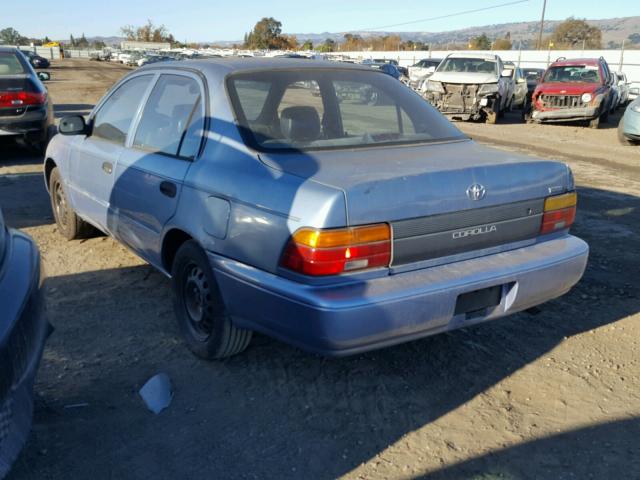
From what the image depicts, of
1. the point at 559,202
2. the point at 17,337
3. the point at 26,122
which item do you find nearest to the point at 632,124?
the point at 559,202

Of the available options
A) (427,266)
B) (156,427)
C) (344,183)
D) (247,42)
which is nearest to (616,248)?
(427,266)

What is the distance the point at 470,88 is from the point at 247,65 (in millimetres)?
14320

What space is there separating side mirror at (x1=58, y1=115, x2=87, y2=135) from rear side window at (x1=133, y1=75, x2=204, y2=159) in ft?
2.90

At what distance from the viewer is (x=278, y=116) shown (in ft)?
12.0

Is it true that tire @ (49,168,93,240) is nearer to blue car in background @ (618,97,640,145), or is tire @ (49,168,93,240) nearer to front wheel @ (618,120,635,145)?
blue car in background @ (618,97,640,145)

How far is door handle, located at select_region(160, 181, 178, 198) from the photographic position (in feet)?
11.9

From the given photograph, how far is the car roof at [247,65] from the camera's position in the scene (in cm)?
385

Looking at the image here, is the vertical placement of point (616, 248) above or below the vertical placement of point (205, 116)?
below

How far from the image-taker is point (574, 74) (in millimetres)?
17375

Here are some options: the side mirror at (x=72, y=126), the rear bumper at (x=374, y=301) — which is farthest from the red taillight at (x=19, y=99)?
the rear bumper at (x=374, y=301)

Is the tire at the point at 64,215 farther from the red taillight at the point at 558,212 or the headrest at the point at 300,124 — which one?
the red taillight at the point at 558,212

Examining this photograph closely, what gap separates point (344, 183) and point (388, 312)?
0.61 m

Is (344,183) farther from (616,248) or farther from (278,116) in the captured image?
(616,248)

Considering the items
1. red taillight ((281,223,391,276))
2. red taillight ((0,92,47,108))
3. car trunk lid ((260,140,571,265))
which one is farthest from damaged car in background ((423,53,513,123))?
red taillight ((281,223,391,276))
